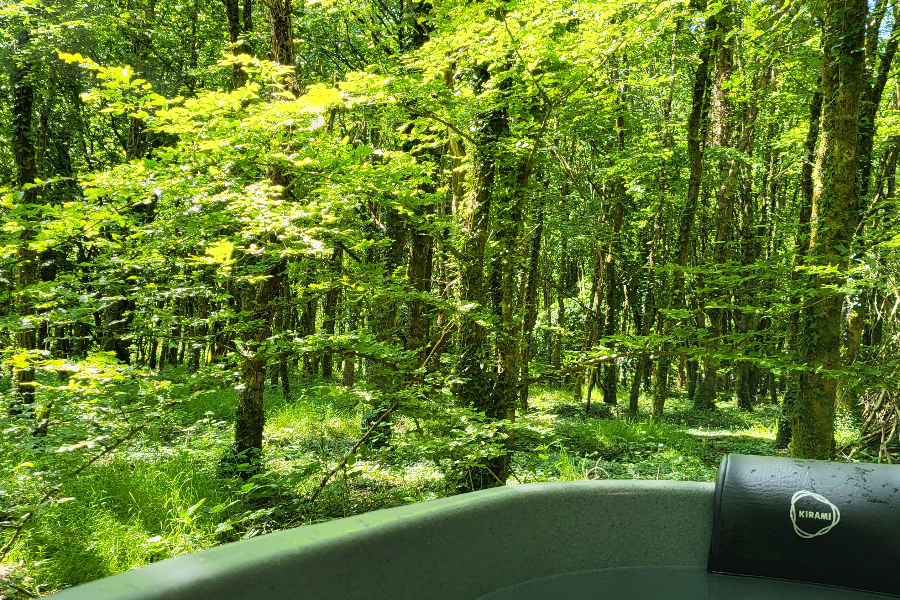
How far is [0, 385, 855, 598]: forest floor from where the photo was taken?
3.12m

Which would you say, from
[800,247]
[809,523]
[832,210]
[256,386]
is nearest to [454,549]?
[809,523]

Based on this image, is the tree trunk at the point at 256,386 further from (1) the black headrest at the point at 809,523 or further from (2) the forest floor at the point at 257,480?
(1) the black headrest at the point at 809,523

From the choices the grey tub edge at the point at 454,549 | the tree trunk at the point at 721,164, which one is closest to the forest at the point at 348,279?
the tree trunk at the point at 721,164

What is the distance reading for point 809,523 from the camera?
80.5 inches

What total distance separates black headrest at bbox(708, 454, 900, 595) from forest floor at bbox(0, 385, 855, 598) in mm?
1381

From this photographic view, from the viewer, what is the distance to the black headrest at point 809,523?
1970 mm

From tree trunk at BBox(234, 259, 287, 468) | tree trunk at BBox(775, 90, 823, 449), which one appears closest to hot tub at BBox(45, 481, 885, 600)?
tree trunk at BBox(775, 90, 823, 449)

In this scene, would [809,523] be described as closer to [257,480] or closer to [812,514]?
[812,514]

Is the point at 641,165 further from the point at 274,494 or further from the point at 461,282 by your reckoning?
the point at 274,494

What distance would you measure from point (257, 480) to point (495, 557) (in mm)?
2567

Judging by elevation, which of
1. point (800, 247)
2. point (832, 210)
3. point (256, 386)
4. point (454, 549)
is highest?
point (832, 210)

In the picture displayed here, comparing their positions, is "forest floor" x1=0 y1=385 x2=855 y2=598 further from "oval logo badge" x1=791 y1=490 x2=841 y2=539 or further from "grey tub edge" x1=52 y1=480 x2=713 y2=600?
"oval logo badge" x1=791 y1=490 x2=841 y2=539

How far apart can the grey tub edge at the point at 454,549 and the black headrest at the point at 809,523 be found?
119mm

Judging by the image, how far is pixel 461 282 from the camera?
447 centimetres
